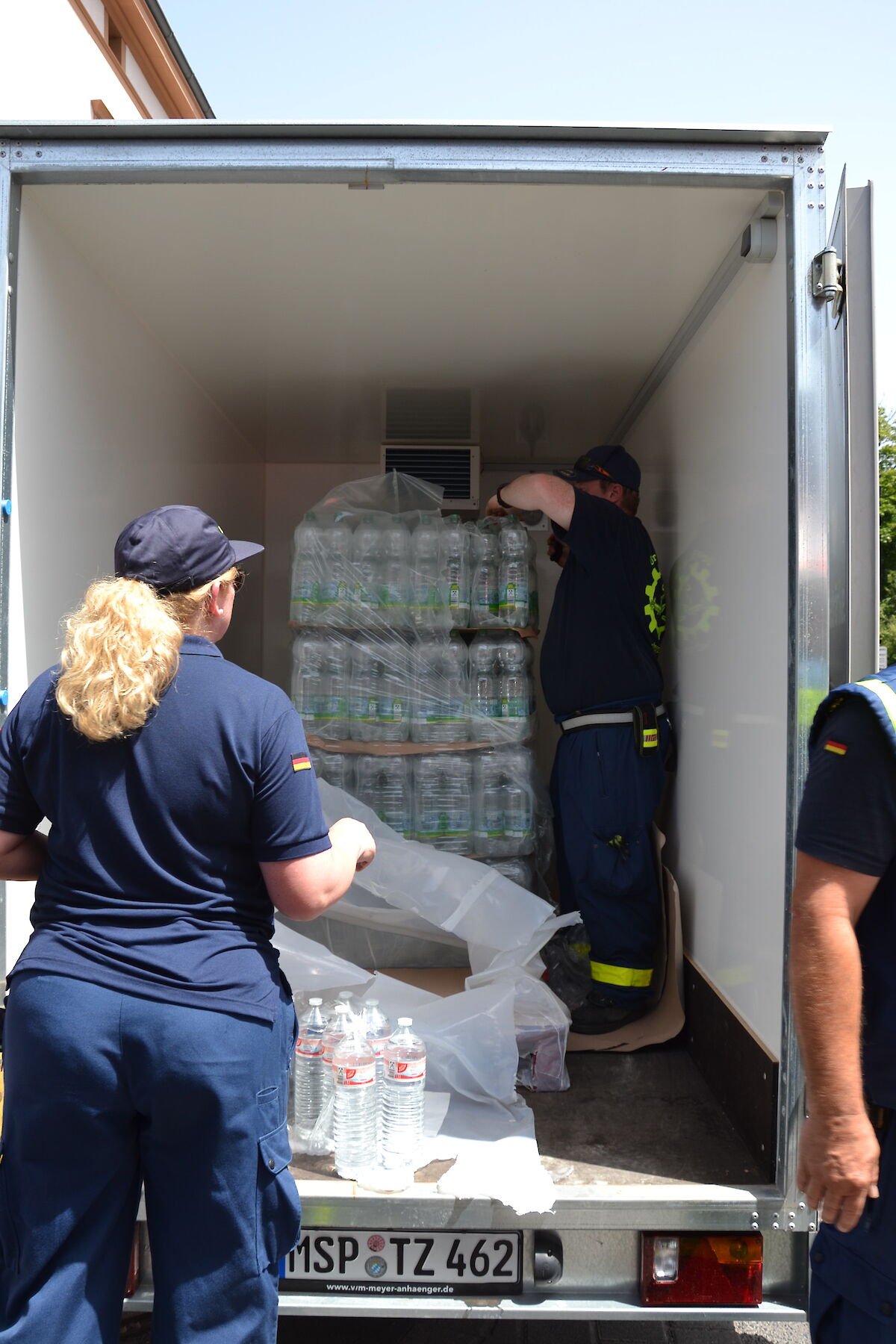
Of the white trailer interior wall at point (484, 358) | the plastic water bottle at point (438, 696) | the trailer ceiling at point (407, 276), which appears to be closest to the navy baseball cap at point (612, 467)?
the white trailer interior wall at point (484, 358)

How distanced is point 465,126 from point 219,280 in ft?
3.84

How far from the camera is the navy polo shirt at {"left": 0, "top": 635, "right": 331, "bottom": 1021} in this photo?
1.58 m

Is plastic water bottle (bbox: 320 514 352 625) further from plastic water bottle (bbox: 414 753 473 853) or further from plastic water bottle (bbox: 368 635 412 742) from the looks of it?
plastic water bottle (bbox: 414 753 473 853)

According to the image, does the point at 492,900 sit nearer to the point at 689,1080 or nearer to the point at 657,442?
the point at 689,1080

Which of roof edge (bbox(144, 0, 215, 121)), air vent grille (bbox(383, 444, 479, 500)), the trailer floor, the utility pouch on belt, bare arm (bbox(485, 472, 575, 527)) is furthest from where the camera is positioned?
roof edge (bbox(144, 0, 215, 121))

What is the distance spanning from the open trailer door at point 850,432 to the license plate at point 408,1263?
1.36m

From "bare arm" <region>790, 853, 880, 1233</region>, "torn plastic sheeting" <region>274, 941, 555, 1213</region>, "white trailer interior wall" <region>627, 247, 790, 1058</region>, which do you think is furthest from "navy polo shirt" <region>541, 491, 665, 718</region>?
"bare arm" <region>790, 853, 880, 1233</region>

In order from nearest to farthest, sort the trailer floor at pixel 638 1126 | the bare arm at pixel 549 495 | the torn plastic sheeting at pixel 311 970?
the trailer floor at pixel 638 1126 < the torn plastic sheeting at pixel 311 970 < the bare arm at pixel 549 495

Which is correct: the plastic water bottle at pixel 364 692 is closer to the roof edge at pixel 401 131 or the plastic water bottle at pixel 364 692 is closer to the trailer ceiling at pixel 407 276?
the trailer ceiling at pixel 407 276

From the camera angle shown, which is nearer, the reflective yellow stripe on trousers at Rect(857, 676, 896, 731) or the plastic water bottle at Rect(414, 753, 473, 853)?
the reflective yellow stripe on trousers at Rect(857, 676, 896, 731)

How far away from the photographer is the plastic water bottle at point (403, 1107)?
2.21 meters

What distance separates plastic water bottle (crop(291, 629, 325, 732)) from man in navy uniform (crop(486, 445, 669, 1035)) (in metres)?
0.87

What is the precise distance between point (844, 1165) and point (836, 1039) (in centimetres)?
17

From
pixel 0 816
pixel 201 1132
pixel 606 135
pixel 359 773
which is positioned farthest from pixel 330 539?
pixel 201 1132
